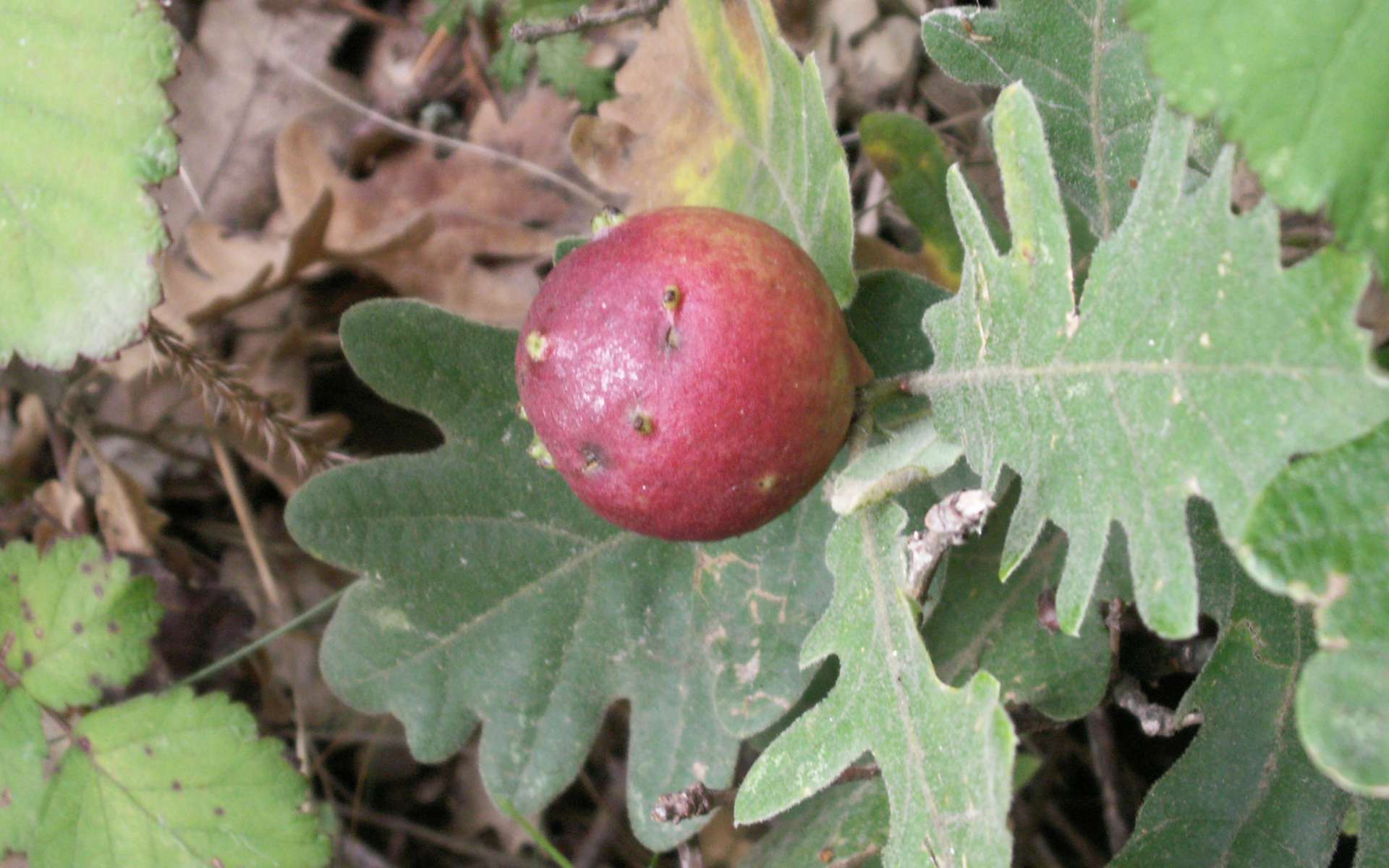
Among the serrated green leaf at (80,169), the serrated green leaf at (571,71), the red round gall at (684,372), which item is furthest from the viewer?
the serrated green leaf at (571,71)

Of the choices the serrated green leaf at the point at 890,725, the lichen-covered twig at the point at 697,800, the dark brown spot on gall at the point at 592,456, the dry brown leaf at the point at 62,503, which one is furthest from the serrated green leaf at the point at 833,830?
the dry brown leaf at the point at 62,503

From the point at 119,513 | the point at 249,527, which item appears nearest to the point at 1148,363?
the point at 249,527

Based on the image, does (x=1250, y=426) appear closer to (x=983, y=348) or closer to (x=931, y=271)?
(x=983, y=348)

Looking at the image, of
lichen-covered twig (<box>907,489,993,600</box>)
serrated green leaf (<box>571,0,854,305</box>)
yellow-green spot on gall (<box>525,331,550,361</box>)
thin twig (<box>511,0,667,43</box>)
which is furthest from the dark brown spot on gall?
thin twig (<box>511,0,667,43</box>)

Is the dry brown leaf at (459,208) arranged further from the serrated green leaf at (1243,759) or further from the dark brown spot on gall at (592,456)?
A: the serrated green leaf at (1243,759)

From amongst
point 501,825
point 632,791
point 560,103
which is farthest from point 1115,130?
point 501,825

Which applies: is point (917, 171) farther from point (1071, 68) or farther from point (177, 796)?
point (177, 796)
